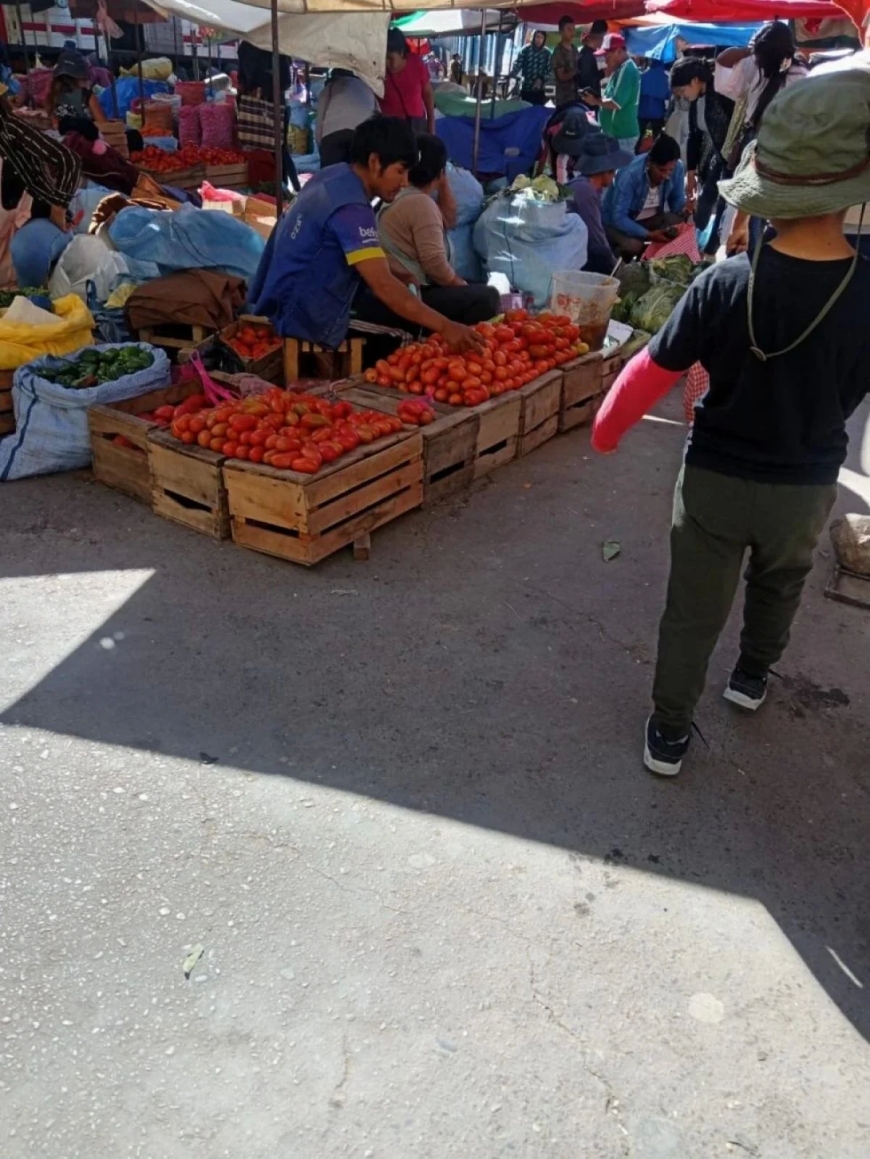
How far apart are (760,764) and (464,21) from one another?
49.5 ft

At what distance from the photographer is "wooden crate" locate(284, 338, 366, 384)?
18.2 ft

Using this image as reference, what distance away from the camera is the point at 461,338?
5.32m

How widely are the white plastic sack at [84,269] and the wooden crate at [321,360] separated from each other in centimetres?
176

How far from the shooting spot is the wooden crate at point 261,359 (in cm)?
561

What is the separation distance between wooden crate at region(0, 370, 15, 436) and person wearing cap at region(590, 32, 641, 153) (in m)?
12.2

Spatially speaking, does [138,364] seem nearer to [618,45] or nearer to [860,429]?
[860,429]

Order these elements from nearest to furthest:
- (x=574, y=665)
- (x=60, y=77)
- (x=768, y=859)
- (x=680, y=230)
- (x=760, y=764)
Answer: (x=768, y=859)
(x=760, y=764)
(x=574, y=665)
(x=680, y=230)
(x=60, y=77)

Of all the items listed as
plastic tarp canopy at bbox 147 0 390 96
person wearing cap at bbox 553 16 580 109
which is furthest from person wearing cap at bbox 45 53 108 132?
person wearing cap at bbox 553 16 580 109

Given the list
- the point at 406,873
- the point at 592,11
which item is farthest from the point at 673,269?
the point at 592,11

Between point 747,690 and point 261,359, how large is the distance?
3613mm

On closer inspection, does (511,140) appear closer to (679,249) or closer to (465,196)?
(679,249)

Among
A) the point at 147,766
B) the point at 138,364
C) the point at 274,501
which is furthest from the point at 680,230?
the point at 147,766

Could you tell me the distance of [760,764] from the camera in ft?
10.6

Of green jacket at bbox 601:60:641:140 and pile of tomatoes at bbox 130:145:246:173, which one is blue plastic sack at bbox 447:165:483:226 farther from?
green jacket at bbox 601:60:641:140
